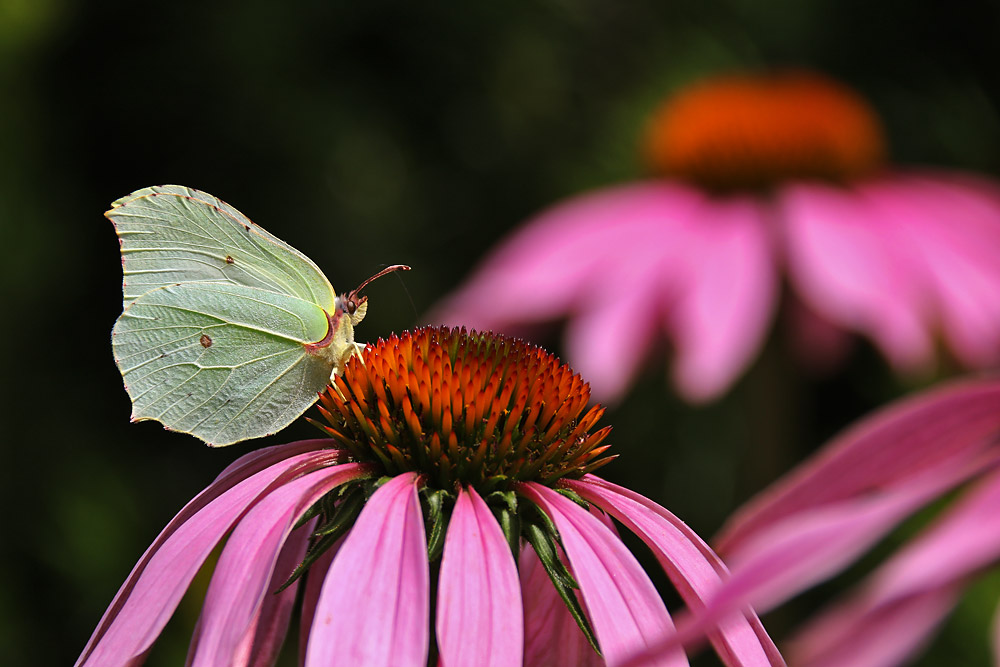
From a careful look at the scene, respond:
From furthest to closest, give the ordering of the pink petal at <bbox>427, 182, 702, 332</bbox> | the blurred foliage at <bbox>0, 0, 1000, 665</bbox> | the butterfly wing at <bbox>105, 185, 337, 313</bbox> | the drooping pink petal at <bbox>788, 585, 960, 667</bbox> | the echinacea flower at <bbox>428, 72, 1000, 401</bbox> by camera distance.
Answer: the blurred foliage at <bbox>0, 0, 1000, 665</bbox> → the pink petal at <bbox>427, 182, 702, 332</bbox> → the echinacea flower at <bbox>428, 72, 1000, 401</bbox> → the butterfly wing at <bbox>105, 185, 337, 313</bbox> → the drooping pink petal at <bbox>788, 585, 960, 667</bbox>

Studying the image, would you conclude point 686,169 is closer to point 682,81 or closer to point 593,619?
point 682,81

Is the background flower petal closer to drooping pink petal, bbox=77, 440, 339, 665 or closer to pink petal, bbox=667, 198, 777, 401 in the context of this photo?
drooping pink petal, bbox=77, 440, 339, 665

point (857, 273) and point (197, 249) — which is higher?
point (857, 273)

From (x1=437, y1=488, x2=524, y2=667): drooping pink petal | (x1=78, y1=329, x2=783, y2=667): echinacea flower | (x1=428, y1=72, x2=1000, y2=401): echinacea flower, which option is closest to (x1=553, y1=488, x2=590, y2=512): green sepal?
(x1=78, y1=329, x2=783, y2=667): echinacea flower

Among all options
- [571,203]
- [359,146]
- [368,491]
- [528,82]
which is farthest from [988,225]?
[368,491]

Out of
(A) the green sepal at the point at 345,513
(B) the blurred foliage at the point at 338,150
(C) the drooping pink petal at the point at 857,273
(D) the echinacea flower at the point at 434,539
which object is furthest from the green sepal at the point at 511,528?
(B) the blurred foliage at the point at 338,150

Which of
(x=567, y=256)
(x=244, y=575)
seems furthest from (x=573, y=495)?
(x=567, y=256)

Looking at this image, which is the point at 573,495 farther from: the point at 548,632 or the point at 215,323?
the point at 215,323
